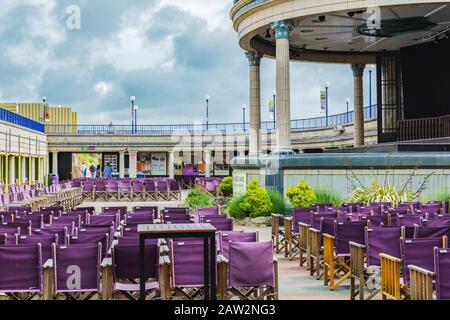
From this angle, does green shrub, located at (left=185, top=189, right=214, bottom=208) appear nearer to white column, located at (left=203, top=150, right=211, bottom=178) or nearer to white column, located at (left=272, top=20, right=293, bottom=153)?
white column, located at (left=272, top=20, right=293, bottom=153)

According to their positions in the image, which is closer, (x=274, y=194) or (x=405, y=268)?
(x=405, y=268)

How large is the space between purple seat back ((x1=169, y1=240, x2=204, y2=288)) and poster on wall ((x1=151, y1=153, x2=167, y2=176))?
57.7 meters

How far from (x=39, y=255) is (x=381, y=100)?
35.5m

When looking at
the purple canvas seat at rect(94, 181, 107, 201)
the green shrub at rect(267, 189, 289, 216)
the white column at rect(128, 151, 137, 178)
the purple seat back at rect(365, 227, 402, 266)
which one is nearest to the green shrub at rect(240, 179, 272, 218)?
the green shrub at rect(267, 189, 289, 216)

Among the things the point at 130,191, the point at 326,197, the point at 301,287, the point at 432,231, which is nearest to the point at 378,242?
the point at 432,231

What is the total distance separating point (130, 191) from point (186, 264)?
31.1 metres

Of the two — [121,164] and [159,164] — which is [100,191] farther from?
[159,164]

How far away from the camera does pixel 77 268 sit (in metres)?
9.33

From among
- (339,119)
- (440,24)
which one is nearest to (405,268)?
(440,24)

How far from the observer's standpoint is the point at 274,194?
2542 centimetres

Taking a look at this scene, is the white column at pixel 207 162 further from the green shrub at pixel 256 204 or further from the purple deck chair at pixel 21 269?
the purple deck chair at pixel 21 269

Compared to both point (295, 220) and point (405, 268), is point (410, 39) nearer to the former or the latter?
point (295, 220)

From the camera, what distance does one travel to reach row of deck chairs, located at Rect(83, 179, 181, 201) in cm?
4025

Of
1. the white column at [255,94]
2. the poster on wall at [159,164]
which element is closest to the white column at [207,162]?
the poster on wall at [159,164]
